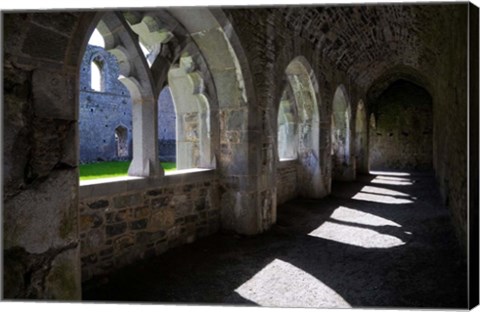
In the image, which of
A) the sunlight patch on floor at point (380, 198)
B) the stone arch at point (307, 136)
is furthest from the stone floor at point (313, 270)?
the stone arch at point (307, 136)

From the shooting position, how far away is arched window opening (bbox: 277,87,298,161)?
7645 mm

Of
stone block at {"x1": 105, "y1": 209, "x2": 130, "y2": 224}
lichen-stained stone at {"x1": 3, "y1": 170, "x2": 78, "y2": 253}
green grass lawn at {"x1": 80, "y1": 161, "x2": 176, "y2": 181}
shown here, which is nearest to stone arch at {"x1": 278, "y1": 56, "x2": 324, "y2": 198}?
green grass lawn at {"x1": 80, "y1": 161, "x2": 176, "y2": 181}

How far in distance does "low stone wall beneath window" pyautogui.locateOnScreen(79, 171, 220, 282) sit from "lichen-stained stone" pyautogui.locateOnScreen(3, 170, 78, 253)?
0.67m

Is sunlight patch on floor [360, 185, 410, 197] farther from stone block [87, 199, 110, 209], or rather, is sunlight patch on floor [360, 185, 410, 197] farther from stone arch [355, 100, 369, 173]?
stone block [87, 199, 110, 209]

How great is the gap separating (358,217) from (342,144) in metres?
5.15

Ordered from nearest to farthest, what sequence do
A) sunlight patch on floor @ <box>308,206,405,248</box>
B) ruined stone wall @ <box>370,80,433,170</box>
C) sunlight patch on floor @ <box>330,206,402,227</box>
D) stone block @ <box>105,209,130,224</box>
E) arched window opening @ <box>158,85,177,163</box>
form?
stone block @ <box>105,209,130,224</box>
sunlight patch on floor @ <box>308,206,405,248</box>
sunlight patch on floor @ <box>330,206,402,227</box>
arched window opening @ <box>158,85,177,163</box>
ruined stone wall @ <box>370,80,433,170</box>

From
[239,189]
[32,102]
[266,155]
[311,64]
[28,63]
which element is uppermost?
[311,64]

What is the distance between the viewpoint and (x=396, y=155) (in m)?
15.9

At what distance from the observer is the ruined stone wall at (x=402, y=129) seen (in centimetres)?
1536

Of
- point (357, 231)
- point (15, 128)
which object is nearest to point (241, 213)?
point (357, 231)

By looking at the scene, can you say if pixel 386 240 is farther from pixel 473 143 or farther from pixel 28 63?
pixel 28 63

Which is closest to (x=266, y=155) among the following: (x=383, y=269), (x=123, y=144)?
(x=383, y=269)

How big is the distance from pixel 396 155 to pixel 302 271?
14.0m

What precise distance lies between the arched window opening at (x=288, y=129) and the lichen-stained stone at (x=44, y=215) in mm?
5831
